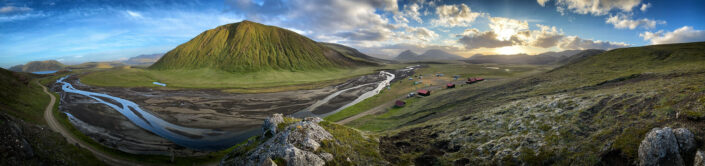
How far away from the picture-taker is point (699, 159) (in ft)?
30.8

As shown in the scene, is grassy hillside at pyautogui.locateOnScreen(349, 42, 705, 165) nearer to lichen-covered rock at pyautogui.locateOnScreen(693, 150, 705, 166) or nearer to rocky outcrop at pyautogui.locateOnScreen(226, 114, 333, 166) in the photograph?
lichen-covered rock at pyautogui.locateOnScreen(693, 150, 705, 166)

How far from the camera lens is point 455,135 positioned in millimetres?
23688

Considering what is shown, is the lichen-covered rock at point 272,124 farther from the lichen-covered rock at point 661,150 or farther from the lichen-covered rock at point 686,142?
the lichen-covered rock at point 686,142

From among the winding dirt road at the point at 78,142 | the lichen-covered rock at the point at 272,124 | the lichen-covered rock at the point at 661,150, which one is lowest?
the winding dirt road at the point at 78,142

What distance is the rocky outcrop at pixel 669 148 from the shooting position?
34.0 ft

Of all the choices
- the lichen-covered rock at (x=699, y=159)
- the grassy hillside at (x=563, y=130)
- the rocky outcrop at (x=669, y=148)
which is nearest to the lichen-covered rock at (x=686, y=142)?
the rocky outcrop at (x=669, y=148)

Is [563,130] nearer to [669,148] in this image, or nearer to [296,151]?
[669,148]

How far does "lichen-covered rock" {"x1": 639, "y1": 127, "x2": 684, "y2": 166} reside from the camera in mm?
10492

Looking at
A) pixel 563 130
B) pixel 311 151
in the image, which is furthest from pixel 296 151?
pixel 563 130

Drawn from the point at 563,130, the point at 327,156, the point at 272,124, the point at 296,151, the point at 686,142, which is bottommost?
the point at 272,124

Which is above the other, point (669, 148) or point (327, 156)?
point (669, 148)

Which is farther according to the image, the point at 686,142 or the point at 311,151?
the point at 311,151

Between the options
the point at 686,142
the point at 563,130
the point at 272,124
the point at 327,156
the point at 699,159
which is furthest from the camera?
the point at 272,124

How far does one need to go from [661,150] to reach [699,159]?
4.42ft
